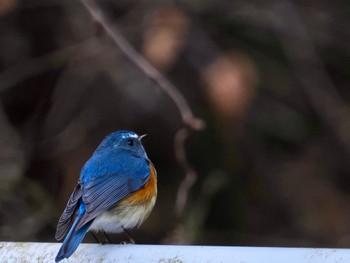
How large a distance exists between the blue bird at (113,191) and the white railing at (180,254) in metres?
0.71

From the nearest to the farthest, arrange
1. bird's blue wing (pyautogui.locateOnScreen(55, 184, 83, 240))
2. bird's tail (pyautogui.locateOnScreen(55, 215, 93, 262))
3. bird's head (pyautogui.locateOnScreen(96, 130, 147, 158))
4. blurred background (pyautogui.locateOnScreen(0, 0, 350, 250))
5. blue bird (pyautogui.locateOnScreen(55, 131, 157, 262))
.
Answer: bird's tail (pyautogui.locateOnScreen(55, 215, 93, 262)), bird's blue wing (pyautogui.locateOnScreen(55, 184, 83, 240)), blue bird (pyautogui.locateOnScreen(55, 131, 157, 262)), bird's head (pyautogui.locateOnScreen(96, 130, 147, 158)), blurred background (pyautogui.locateOnScreen(0, 0, 350, 250))

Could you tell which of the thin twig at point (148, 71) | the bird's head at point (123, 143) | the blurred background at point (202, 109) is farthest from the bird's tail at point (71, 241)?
the blurred background at point (202, 109)

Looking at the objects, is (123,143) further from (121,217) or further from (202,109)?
(202,109)

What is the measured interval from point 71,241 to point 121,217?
1.09m

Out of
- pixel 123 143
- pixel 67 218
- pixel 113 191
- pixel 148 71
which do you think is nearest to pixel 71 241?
pixel 67 218

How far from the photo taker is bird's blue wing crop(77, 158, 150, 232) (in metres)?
4.58

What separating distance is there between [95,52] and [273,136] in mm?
1684

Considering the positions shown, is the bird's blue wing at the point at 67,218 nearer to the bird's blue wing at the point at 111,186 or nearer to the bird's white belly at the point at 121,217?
the bird's blue wing at the point at 111,186

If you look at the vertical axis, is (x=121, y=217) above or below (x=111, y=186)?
below

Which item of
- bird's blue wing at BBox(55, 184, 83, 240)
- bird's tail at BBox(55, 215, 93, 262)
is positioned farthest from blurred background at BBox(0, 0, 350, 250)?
bird's tail at BBox(55, 215, 93, 262)

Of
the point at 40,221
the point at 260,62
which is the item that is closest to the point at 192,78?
the point at 260,62

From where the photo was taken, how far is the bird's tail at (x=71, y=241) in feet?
11.8

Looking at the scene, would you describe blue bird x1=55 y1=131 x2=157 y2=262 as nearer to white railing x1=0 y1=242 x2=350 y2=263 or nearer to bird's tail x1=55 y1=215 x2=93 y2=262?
bird's tail x1=55 y1=215 x2=93 y2=262

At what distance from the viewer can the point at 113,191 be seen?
487 cm
